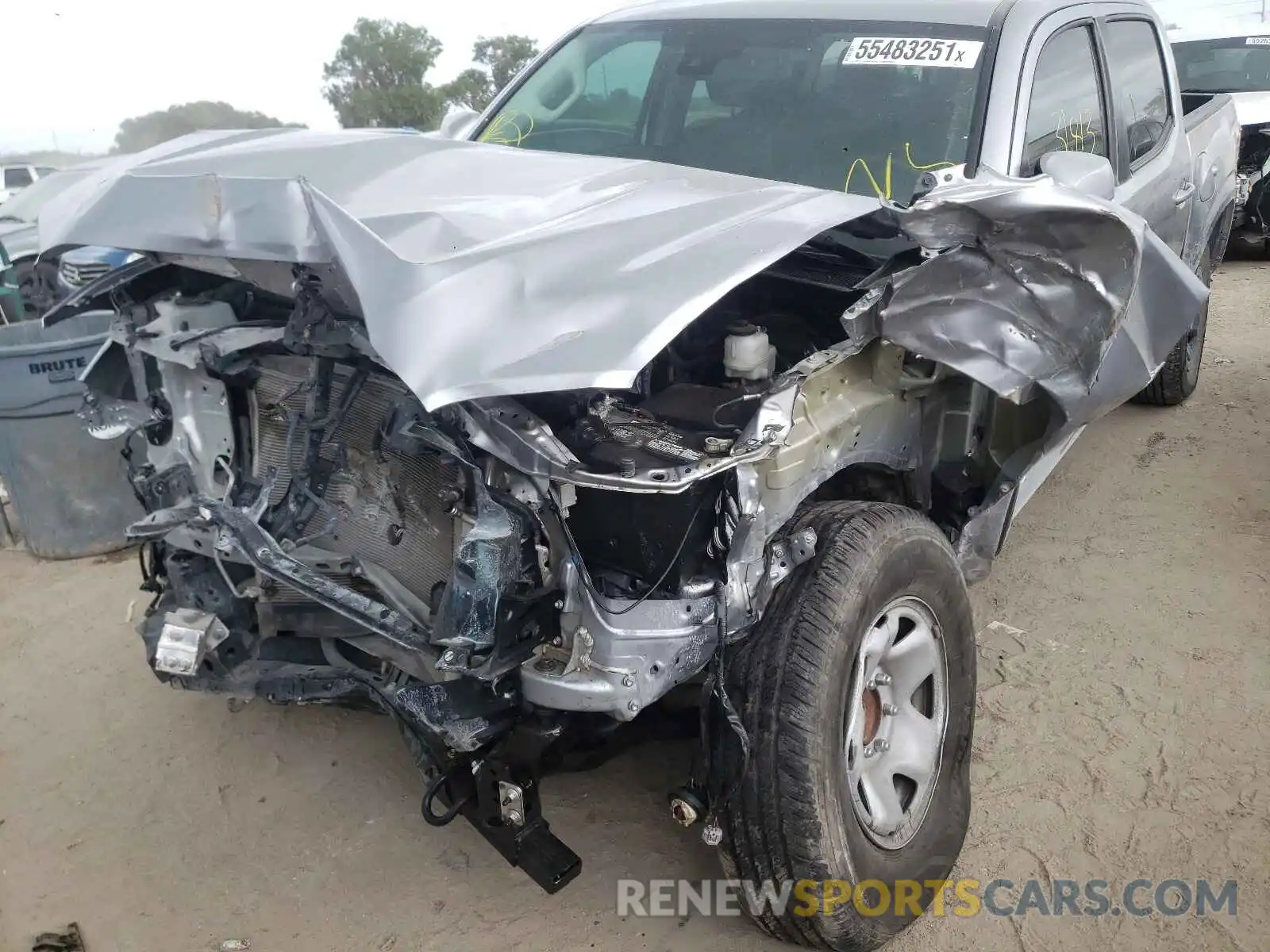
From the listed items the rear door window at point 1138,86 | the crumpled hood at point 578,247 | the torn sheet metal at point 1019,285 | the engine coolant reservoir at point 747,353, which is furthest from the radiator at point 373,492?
the rear door window at point 1138,86

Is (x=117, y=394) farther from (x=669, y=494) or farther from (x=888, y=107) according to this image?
(x=888, y=107)

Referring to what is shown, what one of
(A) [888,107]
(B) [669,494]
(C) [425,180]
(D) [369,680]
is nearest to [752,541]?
(B) [669,494]

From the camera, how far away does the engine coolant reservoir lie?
7.07 feet

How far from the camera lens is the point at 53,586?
13.2 feet

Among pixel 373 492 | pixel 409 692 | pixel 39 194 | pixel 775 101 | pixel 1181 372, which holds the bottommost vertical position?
pixel 1181 372

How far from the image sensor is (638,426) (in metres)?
1.98

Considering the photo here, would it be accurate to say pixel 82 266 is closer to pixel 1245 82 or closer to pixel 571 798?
pixel 571 798

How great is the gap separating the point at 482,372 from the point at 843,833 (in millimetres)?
1208

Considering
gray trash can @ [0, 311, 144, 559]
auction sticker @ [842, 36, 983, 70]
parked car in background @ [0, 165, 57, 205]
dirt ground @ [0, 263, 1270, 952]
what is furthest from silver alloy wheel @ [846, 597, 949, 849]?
parked car in background @ [0, 165, 57, 205]

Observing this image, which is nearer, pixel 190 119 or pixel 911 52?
pixel 911 52

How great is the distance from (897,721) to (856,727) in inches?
8.9

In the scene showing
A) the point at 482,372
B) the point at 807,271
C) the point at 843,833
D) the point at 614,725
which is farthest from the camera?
the point at 807,271

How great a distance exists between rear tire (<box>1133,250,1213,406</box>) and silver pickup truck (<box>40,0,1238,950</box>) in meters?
2.73

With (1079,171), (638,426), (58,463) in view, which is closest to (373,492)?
(638,426)
